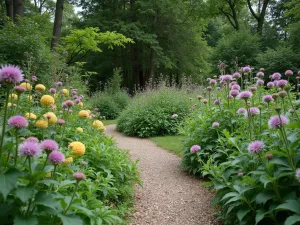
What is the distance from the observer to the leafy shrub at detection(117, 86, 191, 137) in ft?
27.4

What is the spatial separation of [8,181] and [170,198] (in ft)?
7.83

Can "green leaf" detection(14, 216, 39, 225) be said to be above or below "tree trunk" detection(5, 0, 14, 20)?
below

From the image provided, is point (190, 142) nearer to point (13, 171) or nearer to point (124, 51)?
point (13, 171)

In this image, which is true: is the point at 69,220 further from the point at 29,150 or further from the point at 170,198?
the point at 170,198

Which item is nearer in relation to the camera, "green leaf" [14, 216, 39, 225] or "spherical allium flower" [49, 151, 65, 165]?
"green leaf" [14, 216, 39, 225]

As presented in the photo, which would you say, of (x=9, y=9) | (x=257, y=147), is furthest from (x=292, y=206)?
(x=9, y=9)

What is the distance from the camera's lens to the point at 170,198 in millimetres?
3447

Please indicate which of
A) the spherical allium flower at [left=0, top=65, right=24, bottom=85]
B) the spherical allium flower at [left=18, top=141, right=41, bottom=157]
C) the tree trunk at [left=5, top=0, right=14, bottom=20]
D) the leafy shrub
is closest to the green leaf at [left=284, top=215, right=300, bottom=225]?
the spherical allium flower at [left=18, top=141, right=41, bottom=157]

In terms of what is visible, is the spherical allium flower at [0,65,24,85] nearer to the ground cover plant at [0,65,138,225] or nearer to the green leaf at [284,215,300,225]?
the ground cover plant at [0,65,138,225]

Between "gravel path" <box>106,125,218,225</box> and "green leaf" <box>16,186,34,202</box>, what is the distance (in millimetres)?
1605

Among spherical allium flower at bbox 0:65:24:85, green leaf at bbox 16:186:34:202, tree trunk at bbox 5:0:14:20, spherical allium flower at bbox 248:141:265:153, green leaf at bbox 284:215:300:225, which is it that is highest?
tree trunk at bbox 5:0:14:20

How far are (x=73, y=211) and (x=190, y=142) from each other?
2566 millimetres

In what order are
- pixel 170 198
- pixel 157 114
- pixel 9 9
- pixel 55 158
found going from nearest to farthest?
pixel 55 158
pixel 170 198
pixel 157 114
pixel 9 9

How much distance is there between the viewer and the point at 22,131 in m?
1.64
